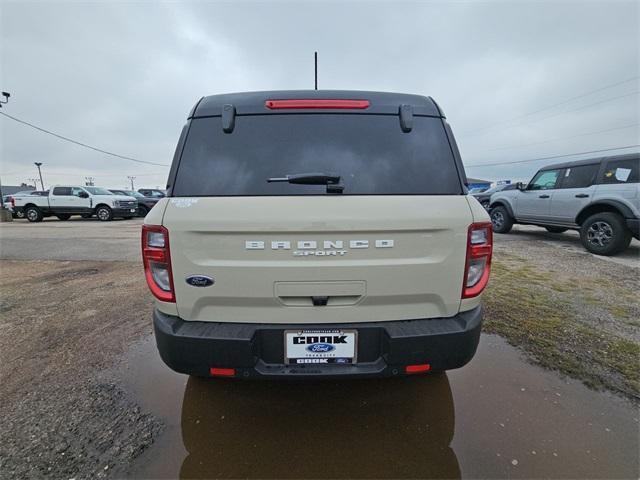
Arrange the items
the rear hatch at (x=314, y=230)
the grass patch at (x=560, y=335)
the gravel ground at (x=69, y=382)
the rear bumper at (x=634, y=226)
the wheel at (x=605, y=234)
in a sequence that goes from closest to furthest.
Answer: the rear hatch at (x=314, y=230)
the gravel ground at (x=69, y=382)
the grass patch at (x=560, y=335)
the rear bumper at (x=634, y=226)
the wheel at (x=605, y=234)

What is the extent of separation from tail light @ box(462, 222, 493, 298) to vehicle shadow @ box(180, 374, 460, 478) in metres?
0.94

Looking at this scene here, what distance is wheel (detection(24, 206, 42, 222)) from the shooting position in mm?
15445

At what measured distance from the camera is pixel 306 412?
201cm

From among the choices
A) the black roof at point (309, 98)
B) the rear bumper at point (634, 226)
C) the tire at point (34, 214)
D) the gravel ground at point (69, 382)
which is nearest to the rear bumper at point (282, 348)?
the gravel ground at point (69, 382)

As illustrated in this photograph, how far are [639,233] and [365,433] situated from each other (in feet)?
23.2

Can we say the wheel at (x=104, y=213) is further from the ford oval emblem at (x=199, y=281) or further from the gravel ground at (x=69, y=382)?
the ford oval emblem at (x=199, y=281)

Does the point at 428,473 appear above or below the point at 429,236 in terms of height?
below

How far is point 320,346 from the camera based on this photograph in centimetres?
166

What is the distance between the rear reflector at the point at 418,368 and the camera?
1657mm

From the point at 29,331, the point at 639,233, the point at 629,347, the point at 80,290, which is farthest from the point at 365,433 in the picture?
the point at 639,233

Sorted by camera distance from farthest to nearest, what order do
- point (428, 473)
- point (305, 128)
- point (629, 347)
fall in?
point (629, 347) < point (305, 128) < point (428, 473)

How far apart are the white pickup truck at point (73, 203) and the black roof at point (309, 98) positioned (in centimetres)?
1659

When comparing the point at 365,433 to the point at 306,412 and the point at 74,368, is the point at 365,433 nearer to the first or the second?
the point at 306,412

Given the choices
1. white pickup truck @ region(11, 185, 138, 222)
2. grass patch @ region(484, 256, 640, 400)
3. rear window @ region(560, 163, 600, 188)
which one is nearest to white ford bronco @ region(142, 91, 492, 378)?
grass patch @ region(484, 256, 640, 400)
